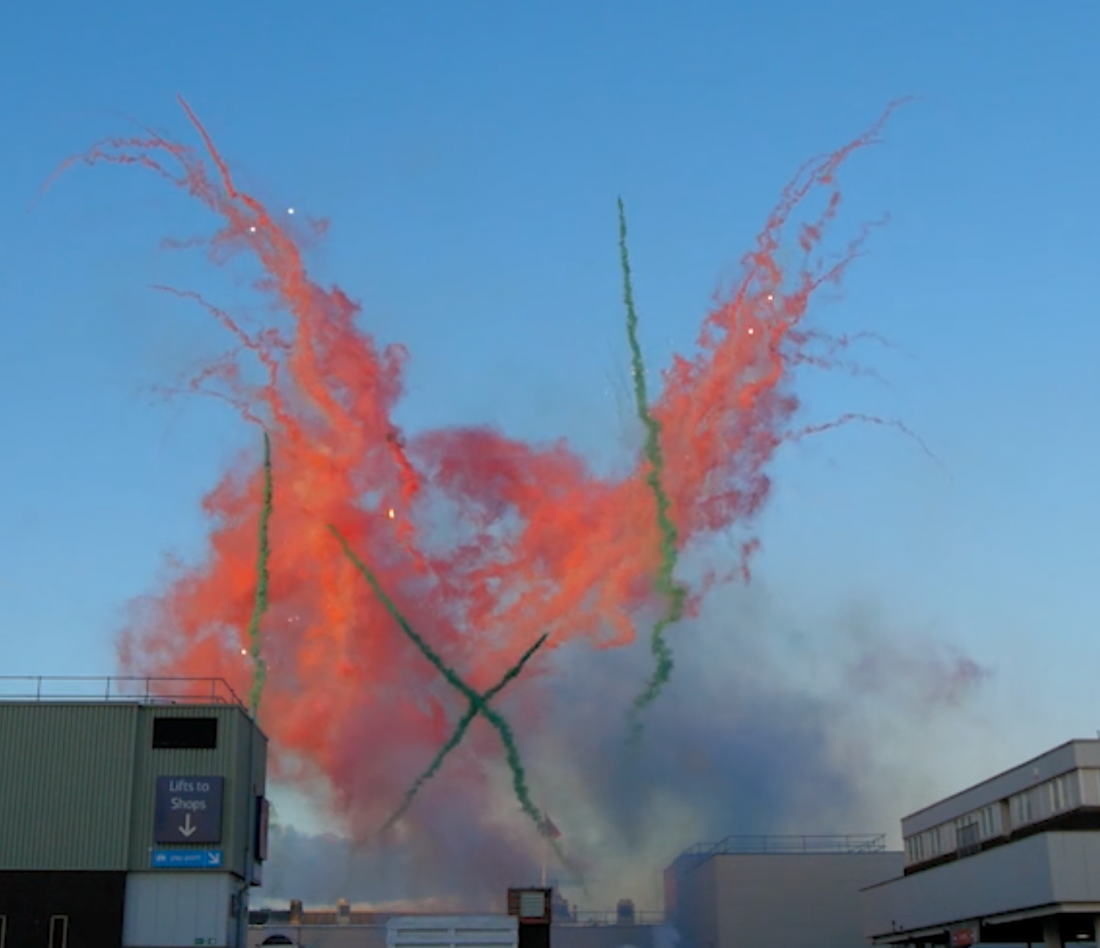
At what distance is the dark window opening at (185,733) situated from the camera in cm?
6669

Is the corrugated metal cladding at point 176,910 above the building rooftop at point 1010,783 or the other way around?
the other way around

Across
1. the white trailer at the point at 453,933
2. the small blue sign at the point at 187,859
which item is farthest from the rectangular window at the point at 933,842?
the small blue sign at the point at 187,859

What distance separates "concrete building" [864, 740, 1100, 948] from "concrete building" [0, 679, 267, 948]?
32.5m

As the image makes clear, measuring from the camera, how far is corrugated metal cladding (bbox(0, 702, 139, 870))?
64.2 metres

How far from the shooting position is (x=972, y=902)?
213ft

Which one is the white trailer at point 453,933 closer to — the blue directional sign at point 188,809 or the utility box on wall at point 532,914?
the utility box on wall at point 532,914

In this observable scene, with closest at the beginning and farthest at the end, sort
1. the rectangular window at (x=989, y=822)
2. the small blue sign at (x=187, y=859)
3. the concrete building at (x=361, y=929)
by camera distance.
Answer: the small blue sign at (x=187, y=859) < the rectangular window at (x=989, y=822) < the concrete building at (x=361, y=929)

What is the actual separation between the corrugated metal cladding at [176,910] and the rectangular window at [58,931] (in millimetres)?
2373

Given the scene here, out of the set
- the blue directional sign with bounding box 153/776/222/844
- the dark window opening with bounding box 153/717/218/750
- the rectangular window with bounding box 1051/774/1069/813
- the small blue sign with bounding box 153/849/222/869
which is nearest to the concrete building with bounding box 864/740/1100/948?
the rectangular window with bounding box 1051/774/1069/813

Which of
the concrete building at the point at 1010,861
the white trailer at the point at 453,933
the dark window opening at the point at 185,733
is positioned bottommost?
the white trailer at the point at 453,933

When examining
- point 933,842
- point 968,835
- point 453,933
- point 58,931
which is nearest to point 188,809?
point 58,931

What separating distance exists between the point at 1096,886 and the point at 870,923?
109ft

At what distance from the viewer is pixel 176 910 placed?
64.1m

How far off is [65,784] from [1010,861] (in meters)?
40.1
